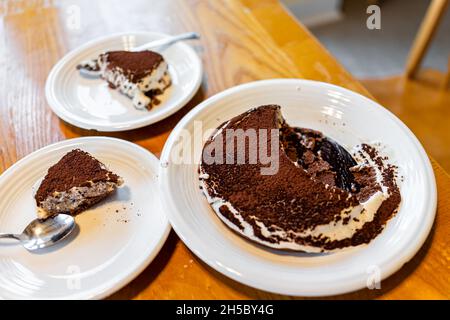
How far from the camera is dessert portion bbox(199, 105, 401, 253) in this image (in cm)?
81

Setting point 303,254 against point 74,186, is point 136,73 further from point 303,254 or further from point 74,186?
point 303,254

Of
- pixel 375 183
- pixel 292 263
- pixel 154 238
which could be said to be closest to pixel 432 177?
pixel 375 183

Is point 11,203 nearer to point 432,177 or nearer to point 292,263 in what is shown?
point 292,263

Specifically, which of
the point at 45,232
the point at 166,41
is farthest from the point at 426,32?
the point at 45,232

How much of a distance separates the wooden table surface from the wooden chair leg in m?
0.55

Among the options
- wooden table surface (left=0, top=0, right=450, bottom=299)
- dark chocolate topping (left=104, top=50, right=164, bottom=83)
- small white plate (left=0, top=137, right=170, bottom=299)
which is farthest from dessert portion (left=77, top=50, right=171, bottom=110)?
small white plate (left=0, top=137, right=170, bottom=299)

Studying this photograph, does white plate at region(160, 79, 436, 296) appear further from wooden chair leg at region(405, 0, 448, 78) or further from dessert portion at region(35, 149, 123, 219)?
wooden chair leg at region(405, 0, 448, 78)

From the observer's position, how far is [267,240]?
0.80 meters

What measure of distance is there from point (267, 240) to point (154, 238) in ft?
0.75

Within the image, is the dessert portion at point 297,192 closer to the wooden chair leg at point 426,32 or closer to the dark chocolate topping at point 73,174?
the dark chocolate topping at point 73,174

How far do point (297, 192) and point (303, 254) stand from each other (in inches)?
4.8

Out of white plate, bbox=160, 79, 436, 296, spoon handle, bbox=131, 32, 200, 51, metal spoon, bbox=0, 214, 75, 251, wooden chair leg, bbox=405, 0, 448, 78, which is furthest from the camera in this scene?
wooden chair leg, bbox=405, 0, 448, 78
